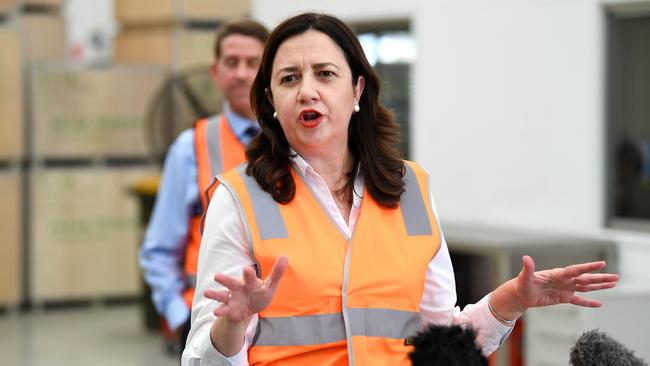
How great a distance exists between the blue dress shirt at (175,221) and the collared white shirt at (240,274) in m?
1.30

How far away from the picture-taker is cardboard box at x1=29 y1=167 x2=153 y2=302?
9477 mm

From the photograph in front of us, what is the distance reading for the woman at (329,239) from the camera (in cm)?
217

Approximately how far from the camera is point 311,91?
7.50 ft

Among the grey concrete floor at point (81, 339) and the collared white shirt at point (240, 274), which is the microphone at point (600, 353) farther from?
the grey concrete floor at point (81, 339)

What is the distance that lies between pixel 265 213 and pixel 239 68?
59.2 inches

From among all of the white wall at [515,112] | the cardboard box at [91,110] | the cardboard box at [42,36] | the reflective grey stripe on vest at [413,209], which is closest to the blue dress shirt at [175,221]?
the reflective grey stripe on vest at [413,209]

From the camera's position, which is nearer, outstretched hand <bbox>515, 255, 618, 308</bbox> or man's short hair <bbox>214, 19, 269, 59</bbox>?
outstretched hand <bbox>515, 255, 618, 308</bbox>

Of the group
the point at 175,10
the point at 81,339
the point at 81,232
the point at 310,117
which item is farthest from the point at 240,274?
the point at 81,232

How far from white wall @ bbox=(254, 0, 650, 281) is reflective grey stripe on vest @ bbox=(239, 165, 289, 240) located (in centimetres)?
404

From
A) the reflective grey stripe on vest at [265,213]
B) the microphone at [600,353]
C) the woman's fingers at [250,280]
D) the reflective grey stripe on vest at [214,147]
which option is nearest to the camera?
the microphone at [600,353]

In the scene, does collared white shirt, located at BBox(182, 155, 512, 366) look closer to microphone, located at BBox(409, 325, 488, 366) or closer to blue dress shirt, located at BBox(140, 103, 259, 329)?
microphone, located at BBox(409, 325, 488, 366)

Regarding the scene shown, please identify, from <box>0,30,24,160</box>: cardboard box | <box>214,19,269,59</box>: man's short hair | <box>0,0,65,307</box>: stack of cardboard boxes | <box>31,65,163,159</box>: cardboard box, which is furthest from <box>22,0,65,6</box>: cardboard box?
<box>214,19,269,59</box>: man's short hair

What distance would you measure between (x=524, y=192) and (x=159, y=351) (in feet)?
10.2

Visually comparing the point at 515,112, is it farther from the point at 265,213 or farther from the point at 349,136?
the point at 265,213
